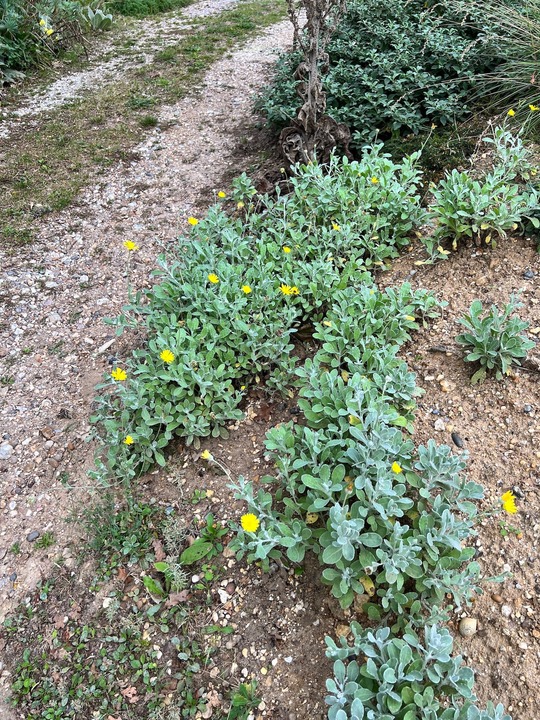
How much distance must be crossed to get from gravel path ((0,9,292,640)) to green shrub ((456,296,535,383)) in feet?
7.80

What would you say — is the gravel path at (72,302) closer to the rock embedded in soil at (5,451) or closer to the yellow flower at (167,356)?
the rock embedded in soil at (5,451)

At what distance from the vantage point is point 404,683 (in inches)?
72.8

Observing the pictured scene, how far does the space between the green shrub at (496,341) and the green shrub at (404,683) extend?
1.45 metres

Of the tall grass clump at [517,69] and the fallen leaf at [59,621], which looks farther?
the tall grass clump at [517,69]

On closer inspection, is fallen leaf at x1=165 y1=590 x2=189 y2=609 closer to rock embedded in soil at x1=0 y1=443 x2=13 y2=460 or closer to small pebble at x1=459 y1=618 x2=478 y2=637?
small pebble at x1=459 y1=618 x2=478 y2=637

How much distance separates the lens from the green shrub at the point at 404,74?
191 inches

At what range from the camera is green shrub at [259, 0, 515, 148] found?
4.85 metres

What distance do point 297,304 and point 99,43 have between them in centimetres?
813

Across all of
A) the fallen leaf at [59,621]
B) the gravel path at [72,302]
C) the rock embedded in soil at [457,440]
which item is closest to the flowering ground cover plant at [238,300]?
the gravel path at [72,302]

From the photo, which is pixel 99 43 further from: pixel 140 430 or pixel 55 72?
pixel 140 430

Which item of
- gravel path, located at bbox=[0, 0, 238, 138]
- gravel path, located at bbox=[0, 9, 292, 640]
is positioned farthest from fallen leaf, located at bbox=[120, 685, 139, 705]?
gravel path, located at bbox=[0, 0, 238, 138]

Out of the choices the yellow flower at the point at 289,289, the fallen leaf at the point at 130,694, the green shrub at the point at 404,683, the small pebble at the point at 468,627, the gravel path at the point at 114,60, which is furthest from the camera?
the gravel path at the point at 114,60

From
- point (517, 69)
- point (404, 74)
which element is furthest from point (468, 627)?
point (517, 69)

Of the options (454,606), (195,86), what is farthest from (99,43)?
(454,606)
